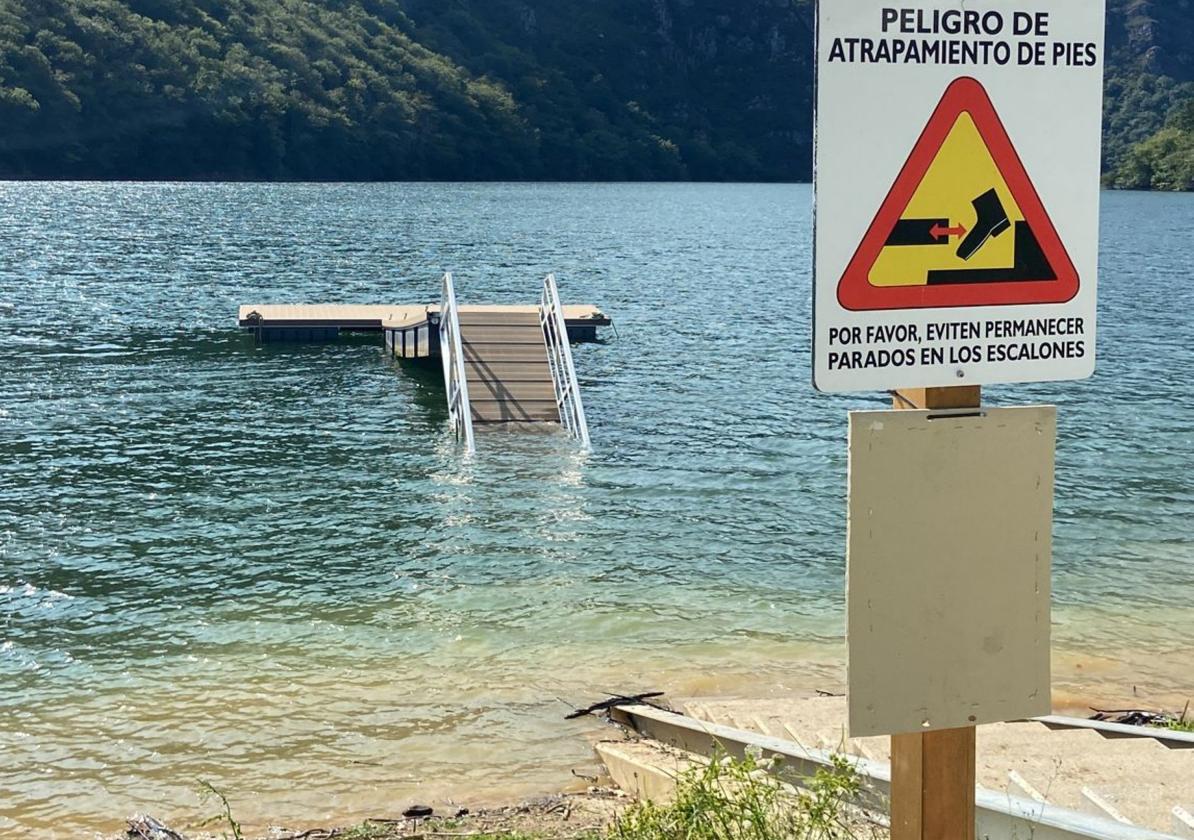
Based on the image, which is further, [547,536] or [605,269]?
[605,269]

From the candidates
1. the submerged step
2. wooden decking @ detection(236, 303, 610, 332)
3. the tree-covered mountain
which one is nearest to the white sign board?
the submerged step

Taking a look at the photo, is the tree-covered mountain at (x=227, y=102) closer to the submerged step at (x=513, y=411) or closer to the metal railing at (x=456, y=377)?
the metal railing at (x=456, y=377)

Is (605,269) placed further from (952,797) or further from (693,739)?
(952,797)

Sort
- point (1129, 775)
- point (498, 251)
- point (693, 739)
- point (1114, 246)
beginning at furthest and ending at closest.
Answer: point (1114, 246)
point (498, 251)
point (693, 739)
point (1129, 775)

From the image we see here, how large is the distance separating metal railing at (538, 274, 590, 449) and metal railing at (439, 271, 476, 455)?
1.71m

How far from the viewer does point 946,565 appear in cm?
306

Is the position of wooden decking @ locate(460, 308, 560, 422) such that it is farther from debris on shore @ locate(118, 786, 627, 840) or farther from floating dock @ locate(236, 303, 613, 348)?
debris on shore @ locate(118, 786, 627, 840)

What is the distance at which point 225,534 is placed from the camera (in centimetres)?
1692

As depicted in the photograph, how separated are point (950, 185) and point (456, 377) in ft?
71.4

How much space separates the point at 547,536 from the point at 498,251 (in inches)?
2270

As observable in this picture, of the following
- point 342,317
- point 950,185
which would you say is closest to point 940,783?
point 950,185

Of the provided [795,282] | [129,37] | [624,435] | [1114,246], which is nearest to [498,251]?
[795,282]

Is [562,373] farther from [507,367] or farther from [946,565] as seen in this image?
[946,565]

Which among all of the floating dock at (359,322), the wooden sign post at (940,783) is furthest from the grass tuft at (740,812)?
the floating dock at (359,322)
